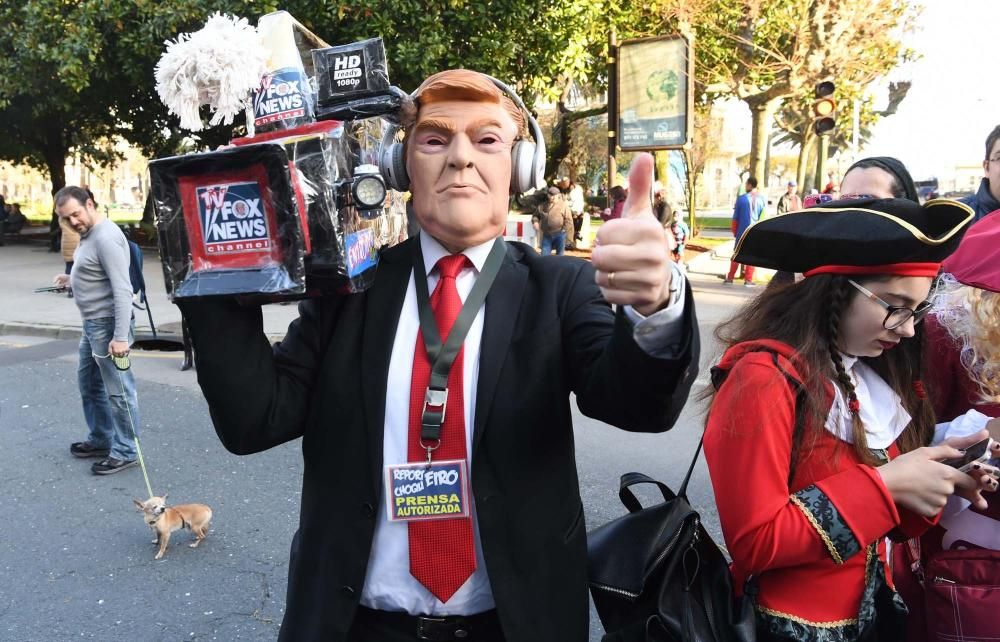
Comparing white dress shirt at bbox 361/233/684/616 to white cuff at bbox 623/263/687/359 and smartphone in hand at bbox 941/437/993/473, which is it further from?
smartphone in hand at bbox 941/437/993/473

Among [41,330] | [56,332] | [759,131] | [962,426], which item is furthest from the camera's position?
[759,131]

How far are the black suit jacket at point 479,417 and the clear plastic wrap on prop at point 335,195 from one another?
0.57 ft

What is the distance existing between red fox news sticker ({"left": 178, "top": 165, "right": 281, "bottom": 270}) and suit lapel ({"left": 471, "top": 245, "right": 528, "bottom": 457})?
43cm

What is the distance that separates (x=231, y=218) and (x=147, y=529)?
363cm

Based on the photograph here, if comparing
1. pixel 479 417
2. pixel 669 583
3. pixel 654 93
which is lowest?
pixel 669 583

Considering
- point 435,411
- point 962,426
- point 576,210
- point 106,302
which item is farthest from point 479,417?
point 576,210

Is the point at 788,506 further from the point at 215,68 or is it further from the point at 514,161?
the point at 215,68

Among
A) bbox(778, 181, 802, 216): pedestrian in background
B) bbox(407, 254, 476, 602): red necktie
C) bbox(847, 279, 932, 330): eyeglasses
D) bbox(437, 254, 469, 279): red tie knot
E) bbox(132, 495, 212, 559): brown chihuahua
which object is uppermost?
bbox(437, 254, 469, 279): red tie knot

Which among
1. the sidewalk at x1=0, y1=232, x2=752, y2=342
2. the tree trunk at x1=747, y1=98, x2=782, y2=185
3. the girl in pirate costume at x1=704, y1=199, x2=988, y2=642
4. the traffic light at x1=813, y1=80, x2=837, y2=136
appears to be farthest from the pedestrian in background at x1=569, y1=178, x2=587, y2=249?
the girl in pirate costume at x1=704, y1=199, x2=988, y2=642

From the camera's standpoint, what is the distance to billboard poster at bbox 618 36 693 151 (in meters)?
12.3

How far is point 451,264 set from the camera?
63.9 inches

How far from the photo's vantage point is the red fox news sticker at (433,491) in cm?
149

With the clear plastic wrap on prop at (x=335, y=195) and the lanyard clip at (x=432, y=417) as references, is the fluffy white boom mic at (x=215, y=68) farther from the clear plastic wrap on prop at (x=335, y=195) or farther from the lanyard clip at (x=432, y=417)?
the lanyard clip at (x=432, y=417)

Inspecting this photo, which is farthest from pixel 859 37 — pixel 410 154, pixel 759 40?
pixel 410 154
